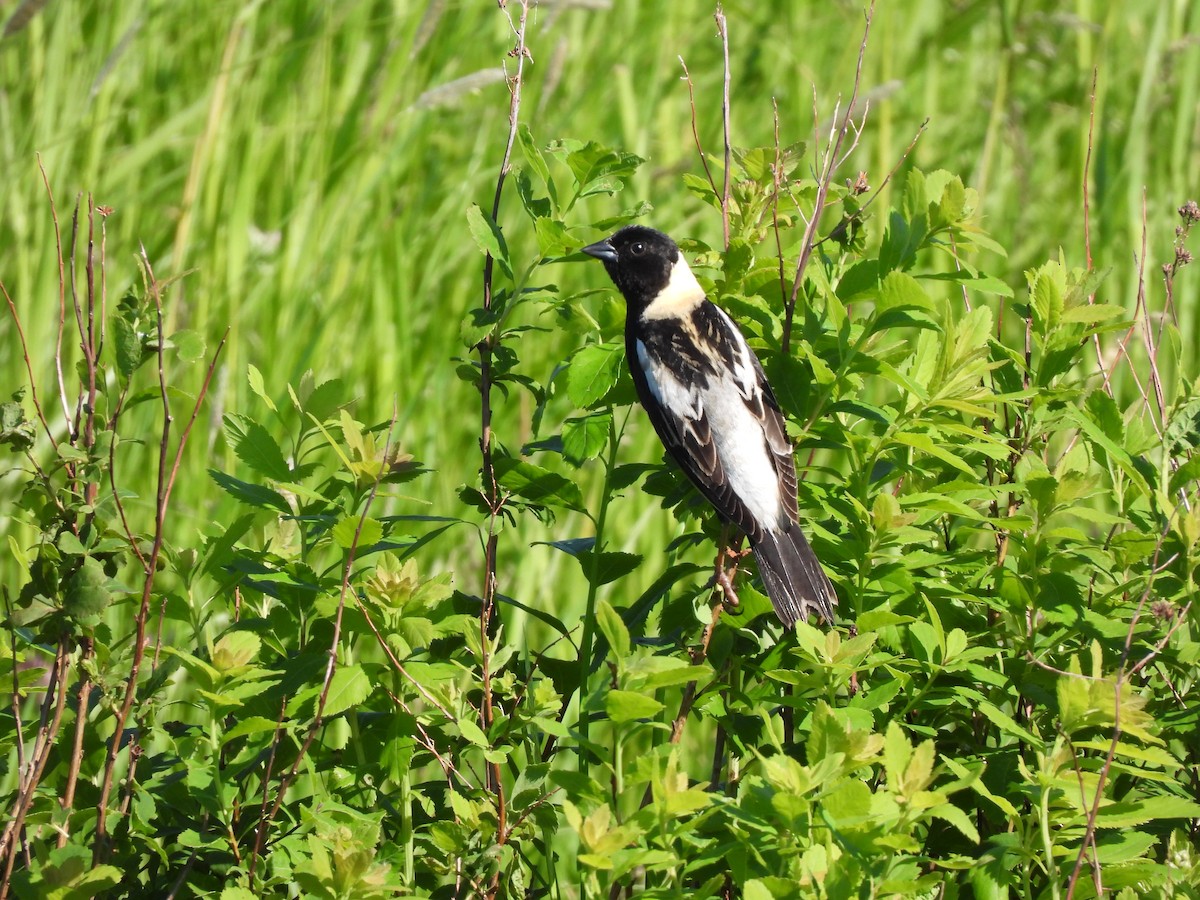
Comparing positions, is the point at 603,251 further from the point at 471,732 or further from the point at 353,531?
the point at 471,732

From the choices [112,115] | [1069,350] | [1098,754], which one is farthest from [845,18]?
[1098,754]

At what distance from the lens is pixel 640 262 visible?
3.15 metres

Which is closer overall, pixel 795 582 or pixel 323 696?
pixel 323 696

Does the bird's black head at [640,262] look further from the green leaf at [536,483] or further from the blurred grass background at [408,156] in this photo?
the green leaf at [536,483]

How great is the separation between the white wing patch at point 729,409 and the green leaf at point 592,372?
499 mm

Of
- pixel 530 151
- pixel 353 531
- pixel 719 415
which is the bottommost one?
pixel 719 415

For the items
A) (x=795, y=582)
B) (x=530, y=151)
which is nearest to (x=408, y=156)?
(x=530, y=151)

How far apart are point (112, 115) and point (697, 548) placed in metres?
2.12

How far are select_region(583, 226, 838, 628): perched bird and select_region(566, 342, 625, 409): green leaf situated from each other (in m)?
0.17

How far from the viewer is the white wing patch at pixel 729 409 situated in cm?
236

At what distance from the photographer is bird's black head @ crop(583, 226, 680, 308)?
311 centimetres

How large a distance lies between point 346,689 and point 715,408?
1221 mm

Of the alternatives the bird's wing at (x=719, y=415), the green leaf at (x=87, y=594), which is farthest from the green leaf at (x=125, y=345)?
the bird's wing at (x=719, y=415)

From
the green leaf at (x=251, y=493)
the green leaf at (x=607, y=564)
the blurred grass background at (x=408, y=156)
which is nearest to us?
the green leaf at (x=251, y=493)
